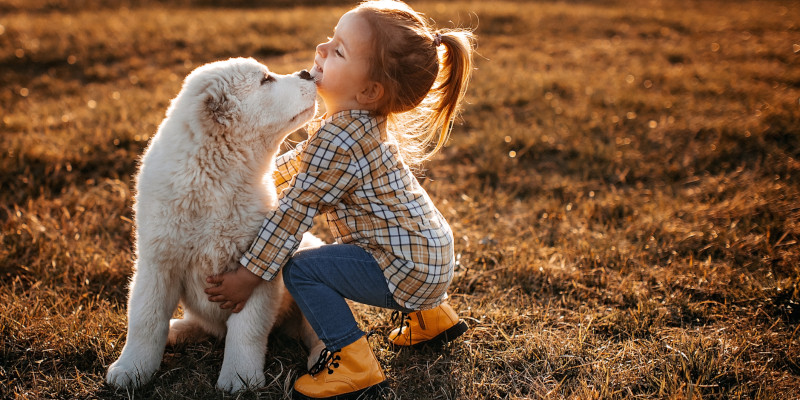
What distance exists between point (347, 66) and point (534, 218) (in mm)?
2208

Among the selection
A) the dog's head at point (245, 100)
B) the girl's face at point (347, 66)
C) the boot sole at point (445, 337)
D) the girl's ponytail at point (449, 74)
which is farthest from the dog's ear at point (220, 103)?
the boot sole at point (445, 337)

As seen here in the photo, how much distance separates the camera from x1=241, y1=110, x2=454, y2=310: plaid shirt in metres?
2.29

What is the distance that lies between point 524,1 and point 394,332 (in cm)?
1233

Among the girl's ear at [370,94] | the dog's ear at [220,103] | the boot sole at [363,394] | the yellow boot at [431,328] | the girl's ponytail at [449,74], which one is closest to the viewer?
the dog's ear at [220,103]

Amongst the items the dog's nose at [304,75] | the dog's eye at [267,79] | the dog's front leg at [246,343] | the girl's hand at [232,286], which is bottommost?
the dog's front leg at [246,343]

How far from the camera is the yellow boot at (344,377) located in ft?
7.57

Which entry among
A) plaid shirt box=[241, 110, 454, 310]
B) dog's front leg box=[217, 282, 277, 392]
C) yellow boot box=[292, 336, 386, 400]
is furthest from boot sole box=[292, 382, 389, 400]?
plaid shirt box=[241, 110, 454, 310]

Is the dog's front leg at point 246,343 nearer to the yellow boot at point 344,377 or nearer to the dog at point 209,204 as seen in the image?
the dog at point 209,204

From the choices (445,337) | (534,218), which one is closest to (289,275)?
(445,337)

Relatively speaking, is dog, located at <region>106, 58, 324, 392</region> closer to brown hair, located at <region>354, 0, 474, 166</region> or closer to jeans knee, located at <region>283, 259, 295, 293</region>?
jeans knee, located at <region>283, 259, 295, 293</region>

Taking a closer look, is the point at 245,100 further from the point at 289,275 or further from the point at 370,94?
the point at 289,275

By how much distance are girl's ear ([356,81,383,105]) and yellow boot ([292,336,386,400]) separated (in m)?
1.04

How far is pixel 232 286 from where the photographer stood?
2268 millimetres

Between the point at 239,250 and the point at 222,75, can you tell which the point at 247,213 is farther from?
the point at 222,75
